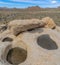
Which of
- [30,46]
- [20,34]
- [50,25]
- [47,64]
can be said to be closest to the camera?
[47,64]

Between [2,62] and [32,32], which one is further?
[32,32]

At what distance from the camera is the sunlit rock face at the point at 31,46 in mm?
11977

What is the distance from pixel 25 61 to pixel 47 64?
3.47ft

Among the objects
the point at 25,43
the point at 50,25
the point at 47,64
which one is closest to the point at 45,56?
the point at 47,64

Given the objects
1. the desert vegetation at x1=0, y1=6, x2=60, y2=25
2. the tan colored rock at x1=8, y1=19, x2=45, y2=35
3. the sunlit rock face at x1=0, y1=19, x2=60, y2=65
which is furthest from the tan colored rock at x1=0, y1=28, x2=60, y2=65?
the desert vegetation at x1=0, y1=6, x2=60, y2=25

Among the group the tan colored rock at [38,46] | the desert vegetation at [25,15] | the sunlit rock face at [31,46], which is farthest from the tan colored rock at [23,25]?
the desert vegetation at [25,15]

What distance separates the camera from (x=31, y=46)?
1245 centimetres

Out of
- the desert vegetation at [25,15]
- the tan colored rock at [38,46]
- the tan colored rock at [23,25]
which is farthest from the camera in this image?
the desert vegetation at [25,15]

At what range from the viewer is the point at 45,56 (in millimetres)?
12008

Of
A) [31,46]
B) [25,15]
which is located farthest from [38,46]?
[25,15]

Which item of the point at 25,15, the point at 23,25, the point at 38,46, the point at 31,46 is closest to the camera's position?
the point at 31,46

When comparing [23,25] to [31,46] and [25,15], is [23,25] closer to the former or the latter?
[31,46]

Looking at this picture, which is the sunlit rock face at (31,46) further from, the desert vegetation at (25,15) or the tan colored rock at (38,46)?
the desert vegetation at (25,15)

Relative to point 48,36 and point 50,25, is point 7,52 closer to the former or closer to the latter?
point 48,36
